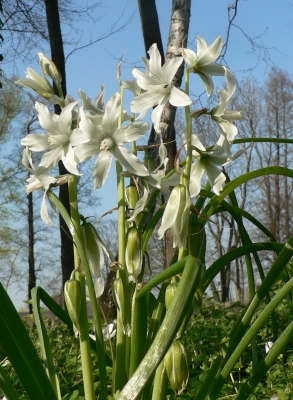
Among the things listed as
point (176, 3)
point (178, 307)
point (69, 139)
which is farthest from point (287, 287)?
point (176, 3)

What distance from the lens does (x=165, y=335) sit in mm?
763

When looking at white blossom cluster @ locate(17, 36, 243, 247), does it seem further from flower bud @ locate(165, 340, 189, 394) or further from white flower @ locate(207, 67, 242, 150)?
flower bud @ locate(165, 340, 189, 394)

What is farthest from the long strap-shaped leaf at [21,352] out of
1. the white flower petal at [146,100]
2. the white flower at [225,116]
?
the white flower at [225,116]

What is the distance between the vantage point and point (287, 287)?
1.02 metres

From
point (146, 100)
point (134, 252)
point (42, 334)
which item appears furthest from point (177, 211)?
point (42, 334)

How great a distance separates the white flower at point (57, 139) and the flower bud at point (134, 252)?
0.59 feet

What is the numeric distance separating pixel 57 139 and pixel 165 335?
1.66 ft

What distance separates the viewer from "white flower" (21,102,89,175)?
107 centimetres

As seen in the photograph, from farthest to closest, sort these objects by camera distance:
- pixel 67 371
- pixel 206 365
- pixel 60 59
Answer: pixel 60 59 < pixel 67 371 < pixel 206 365

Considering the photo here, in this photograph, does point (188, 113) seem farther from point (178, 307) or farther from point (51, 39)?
point (51, 39)

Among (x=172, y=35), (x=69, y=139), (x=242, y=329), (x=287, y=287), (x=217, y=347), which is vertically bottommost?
(x=217, y=347)

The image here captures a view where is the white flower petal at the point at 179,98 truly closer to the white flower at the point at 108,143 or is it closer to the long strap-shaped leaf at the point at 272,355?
the white flower at the point at 108,143

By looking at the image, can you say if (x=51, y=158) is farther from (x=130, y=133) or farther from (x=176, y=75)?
(x=176, y=75)

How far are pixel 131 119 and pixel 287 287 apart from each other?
20.0 inches
